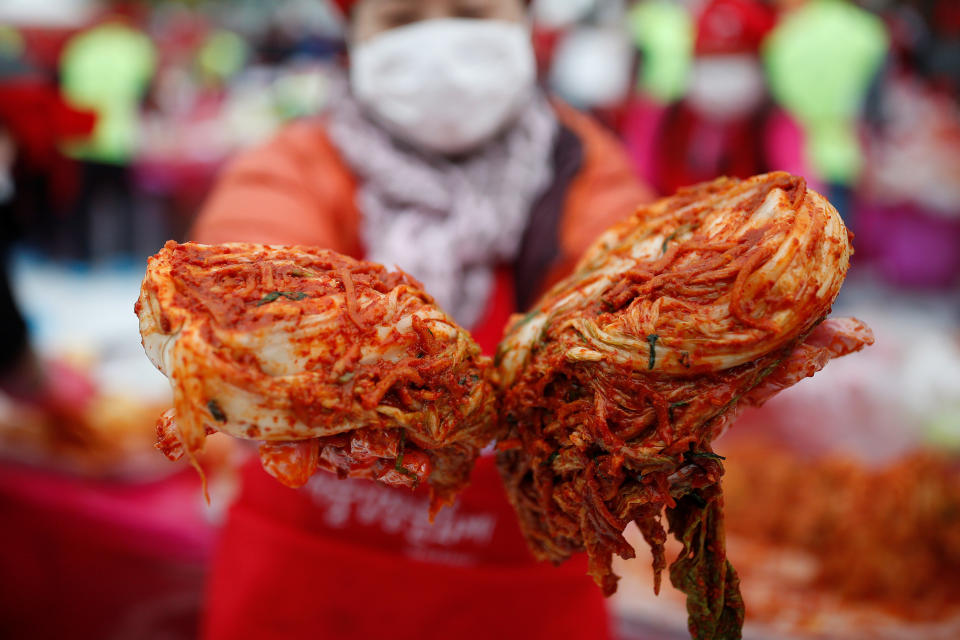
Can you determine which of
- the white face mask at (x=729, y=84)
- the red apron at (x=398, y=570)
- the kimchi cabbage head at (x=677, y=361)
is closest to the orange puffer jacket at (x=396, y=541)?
the red apron at (x=398, y=570)

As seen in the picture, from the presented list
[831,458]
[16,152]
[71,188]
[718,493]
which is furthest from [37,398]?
[71,188]

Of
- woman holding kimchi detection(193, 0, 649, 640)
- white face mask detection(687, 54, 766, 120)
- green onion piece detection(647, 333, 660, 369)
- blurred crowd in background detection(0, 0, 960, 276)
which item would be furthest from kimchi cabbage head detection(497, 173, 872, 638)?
white face mask detection(687, 54, 766, 120)

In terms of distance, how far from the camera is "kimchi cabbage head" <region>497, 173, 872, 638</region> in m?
0.89

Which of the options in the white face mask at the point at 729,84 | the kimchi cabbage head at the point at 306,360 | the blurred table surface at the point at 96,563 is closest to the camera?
the kimchi cabbage head at the point at 306,360

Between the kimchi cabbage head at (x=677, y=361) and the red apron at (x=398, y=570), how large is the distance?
53 centimetres

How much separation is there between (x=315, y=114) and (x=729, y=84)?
204 cm

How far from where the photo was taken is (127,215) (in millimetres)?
7070

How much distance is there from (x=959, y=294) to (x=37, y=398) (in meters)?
5.26

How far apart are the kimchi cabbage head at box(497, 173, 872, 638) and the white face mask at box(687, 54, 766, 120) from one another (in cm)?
268

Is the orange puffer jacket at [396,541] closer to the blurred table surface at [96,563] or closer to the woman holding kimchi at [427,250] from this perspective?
the woman holding kimchi at [427,250]

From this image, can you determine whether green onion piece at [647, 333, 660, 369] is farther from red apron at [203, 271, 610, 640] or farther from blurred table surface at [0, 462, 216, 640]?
blurred table surface at [0, 462, 216, 640]

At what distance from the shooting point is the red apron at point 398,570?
63.7 inches

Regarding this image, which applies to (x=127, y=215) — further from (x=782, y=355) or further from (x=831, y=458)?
(x=782, y=355)

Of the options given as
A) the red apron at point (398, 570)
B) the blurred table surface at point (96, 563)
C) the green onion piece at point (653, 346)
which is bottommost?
the blurred table surface at point (96, 563)
